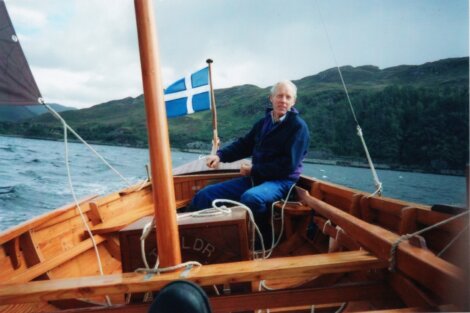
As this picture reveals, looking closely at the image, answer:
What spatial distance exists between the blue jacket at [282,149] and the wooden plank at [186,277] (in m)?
1.85

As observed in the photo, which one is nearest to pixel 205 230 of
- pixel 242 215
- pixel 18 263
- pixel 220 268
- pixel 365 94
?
pixel 242 215

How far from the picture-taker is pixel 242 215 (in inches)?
70.4

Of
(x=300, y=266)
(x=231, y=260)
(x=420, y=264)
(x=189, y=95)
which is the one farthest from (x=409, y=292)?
(x=189, y=95)

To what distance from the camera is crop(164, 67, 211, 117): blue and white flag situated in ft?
21.7

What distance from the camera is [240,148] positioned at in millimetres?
3787

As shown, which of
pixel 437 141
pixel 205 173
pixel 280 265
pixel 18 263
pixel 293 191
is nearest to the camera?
pixel 280 265

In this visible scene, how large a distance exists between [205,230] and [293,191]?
2.02 m

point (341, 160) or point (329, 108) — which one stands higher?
point (329, 108)

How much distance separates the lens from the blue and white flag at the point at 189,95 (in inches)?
261

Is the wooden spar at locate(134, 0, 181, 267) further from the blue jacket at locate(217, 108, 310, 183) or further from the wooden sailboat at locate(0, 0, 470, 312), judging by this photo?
the blue jacket at locate(217, 108, 310, 183)

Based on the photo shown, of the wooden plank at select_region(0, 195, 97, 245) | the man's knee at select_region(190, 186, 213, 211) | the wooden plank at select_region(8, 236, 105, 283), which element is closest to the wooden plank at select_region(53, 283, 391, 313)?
the wooden plank at select_region(8, 236, 105, 283)

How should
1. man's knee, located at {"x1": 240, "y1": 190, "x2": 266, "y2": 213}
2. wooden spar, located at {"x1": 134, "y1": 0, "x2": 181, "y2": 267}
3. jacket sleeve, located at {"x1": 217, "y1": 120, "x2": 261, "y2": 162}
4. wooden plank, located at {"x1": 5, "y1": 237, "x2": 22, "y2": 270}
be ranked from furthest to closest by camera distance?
jacket sleeve, located at {"x1": 217, "y1": 120, "x2": 261, "y2": 162} → man's knee, located at {"x1": 240, "y1": 190, "x2": 266, "y2": 213} → wooden plank, located at {"x1": 5, "y1": 237, "x2": 22, "y2": 270} → wooden spar, located at {"x1": 134, "y1": 0, "x2": 181, "y2": 267}

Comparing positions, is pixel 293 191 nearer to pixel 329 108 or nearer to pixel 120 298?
→ pixel 120 298

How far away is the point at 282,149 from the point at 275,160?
0.47 ft
